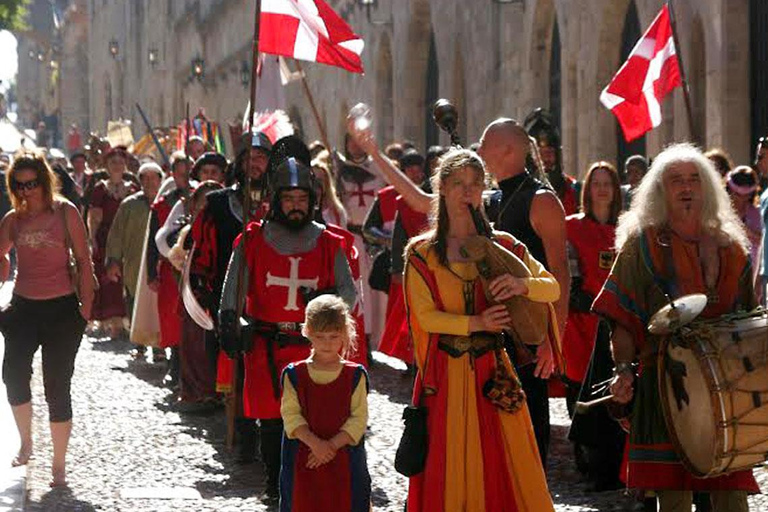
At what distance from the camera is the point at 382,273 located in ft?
43.2

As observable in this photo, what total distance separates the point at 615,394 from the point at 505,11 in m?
17.5

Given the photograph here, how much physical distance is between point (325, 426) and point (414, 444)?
1.59ft

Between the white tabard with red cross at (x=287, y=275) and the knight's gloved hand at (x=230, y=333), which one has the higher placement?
the white tabard with red cross at (x=287, y=275)

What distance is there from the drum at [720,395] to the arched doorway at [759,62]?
32.1ft

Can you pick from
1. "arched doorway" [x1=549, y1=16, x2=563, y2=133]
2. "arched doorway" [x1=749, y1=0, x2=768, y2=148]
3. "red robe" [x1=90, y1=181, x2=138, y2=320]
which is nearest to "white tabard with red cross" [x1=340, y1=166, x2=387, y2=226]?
"red robe" [x1=90, y1=181, x2=138, y2=320]

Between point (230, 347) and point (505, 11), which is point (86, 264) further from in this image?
point (505, 11)

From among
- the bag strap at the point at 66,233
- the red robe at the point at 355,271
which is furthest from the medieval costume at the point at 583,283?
the bag strap at the point at 66,233

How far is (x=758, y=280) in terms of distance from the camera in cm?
1065

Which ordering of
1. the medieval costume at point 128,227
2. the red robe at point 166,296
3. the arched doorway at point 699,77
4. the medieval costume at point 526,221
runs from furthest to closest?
1. the arched doorway at point 699,77
2. the medieval costume at point 128,227
3. the red robe at point 166,296
4. the medieval costume at point 526,221

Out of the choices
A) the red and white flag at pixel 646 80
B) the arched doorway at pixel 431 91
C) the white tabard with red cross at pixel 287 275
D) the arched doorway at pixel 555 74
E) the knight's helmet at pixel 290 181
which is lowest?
the white tabard with red cross at pixel 287 275

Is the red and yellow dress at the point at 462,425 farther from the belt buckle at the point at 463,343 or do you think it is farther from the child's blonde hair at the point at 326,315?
the child's blonde hair at the point at 326,315

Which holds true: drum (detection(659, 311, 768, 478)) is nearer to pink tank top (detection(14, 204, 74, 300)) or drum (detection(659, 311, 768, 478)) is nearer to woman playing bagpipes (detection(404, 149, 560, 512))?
woman playing bagpipes (detection(404, 149, 560, 512))

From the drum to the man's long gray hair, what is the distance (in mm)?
431

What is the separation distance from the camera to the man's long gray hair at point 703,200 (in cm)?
611
